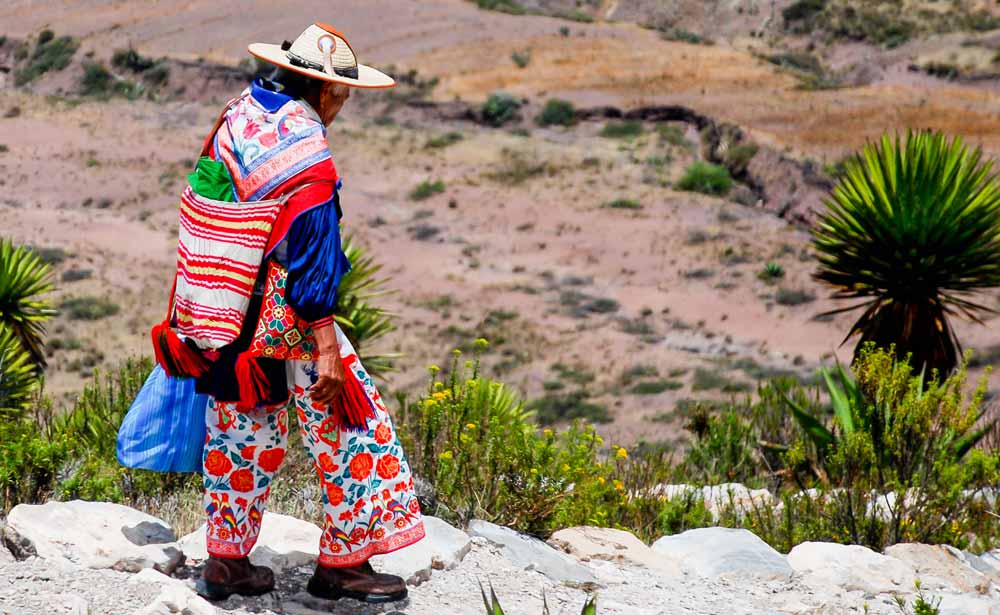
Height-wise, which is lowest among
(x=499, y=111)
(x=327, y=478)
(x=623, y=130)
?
(x=327, y=478)

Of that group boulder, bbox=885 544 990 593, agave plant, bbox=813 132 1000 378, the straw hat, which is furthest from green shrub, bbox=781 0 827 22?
the straw hat

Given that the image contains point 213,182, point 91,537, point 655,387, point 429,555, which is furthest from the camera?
point 655,387

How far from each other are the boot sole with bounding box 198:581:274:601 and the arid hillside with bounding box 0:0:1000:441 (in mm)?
12316

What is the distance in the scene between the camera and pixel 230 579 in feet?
12.7

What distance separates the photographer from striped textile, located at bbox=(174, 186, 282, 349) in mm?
3662

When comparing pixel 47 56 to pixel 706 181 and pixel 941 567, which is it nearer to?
pixel 706 181

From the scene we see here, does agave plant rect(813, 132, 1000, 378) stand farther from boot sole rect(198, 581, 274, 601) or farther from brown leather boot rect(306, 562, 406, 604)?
boot sole rect(198, 581, 274, 601)

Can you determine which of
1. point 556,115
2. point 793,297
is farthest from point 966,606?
point 556,115

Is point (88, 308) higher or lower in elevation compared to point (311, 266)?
lower

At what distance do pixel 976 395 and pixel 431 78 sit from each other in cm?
3977

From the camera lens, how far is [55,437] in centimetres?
557

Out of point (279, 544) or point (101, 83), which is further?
point (101, 83)

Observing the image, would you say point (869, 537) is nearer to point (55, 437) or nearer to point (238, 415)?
point (238, 415)

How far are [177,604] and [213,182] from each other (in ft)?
4.04
